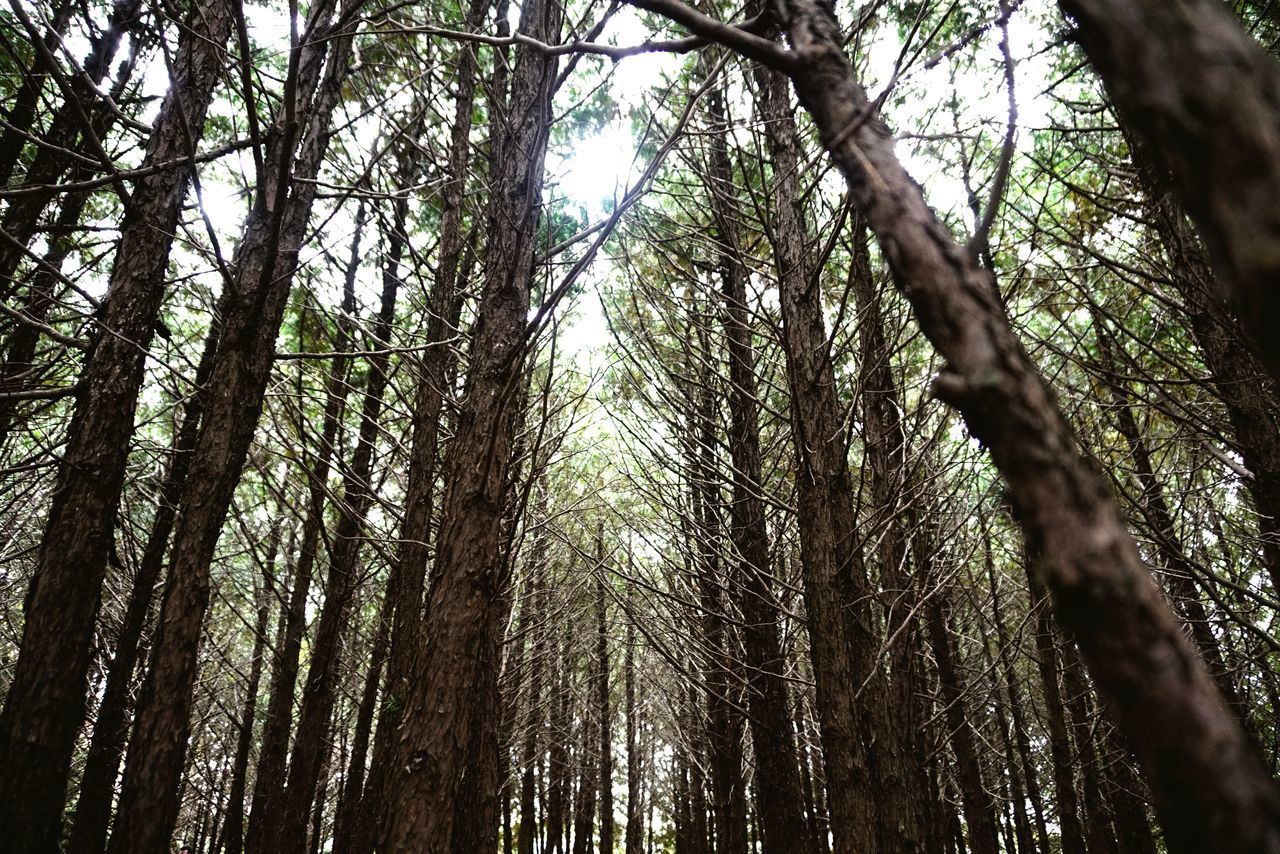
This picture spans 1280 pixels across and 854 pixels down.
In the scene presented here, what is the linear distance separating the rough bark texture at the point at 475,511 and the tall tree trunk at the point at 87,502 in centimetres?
144

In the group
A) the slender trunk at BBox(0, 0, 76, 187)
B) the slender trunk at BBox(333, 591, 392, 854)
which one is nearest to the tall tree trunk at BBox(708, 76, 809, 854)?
the slender trunk at BBox(333, 591, 392, 854)

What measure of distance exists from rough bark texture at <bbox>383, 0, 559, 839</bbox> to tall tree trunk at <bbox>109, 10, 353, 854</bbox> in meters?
0.92

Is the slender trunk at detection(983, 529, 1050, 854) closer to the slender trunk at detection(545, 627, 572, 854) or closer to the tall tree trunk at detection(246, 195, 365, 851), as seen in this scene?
the tall tree trunk at detection(246, 195, 365, 851)

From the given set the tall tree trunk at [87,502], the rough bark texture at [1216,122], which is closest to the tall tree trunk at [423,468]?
the tall tree trunk at [87,502]

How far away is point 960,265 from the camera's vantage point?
913 millimetres

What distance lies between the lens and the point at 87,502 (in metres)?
3.52

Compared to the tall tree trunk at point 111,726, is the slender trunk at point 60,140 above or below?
above

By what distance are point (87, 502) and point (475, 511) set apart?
2.51m

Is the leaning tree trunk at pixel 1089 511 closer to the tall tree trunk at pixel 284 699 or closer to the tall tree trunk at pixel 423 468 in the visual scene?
the tall tree trunk at pixel 423 468

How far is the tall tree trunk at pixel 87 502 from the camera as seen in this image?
3055 millimetres

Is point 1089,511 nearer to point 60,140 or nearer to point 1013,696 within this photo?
point 60,140

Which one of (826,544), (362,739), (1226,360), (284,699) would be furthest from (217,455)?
(1226,360)

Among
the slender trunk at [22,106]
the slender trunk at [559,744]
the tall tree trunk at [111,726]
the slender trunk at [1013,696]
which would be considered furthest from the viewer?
the slender trunk at [559,744]

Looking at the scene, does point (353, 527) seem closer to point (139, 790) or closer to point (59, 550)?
point (59, 550)
